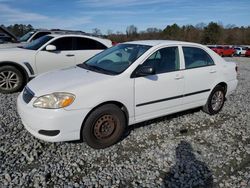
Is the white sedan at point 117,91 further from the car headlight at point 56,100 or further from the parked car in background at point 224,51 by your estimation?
the parked car in background at point 224,51

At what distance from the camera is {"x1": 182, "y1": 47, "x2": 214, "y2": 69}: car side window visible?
4.68 metres

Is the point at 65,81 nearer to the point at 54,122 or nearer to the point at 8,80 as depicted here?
the point at 54,122

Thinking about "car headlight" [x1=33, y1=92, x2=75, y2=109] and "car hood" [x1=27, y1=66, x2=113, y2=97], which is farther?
"car hood" [x1=27, y1=66, x2=113, y2=97]

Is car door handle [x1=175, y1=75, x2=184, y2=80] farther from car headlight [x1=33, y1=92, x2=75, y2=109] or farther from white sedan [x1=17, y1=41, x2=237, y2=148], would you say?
car headlight [x1=33, y1=92, x2=75, y2=109]

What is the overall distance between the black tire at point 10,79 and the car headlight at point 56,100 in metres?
3.57

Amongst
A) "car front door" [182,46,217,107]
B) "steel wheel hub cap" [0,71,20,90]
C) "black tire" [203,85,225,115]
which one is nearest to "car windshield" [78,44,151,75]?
"car front door" [182,46,217,107]

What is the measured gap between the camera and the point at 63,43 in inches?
287

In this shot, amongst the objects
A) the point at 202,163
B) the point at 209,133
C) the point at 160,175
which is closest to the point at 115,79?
the point at 160,175

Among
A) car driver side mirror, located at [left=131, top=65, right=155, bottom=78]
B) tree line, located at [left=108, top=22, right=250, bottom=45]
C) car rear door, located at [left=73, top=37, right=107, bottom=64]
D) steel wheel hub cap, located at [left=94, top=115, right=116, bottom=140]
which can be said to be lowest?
steel wheel hub cap, located at [left=94, top=115, right=116, bottom=140]

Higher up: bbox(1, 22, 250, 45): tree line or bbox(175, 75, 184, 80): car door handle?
bbox(1, 22, 250, 45): tree line

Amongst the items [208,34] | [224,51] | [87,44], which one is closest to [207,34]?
[208,34]

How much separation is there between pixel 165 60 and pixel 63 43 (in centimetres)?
399

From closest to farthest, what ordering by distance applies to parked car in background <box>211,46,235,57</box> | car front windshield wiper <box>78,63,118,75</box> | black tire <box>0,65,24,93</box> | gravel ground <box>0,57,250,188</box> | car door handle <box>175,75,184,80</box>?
gravel ground <box>0,57,250,188</box>
car front windshield wiper <box>78,63,118,75</box>
car door handle <box>175,75,184,80</box>
black tire <box>0,65,24,93</box>
parked car in background <box>211,46,235,57</box>

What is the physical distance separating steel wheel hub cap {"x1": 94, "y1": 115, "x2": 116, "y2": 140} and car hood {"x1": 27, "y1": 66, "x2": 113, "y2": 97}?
0.58 m
